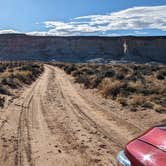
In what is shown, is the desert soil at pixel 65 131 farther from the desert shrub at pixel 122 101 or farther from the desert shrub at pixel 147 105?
the desert shrub at pixel 147 105

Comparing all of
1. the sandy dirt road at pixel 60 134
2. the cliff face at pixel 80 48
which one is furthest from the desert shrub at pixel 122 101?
the cliff face at pixel 80 48

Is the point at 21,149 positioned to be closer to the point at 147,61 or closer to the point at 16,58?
the point at 147,61

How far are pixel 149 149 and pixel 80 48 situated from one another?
102m

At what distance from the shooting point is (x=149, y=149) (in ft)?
12.6

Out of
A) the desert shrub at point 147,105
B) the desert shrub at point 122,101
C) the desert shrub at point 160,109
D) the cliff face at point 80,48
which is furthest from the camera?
the cliff face at point 80,48

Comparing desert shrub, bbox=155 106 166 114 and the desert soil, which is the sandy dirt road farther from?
desert shrub, bbox=155 106 166 114

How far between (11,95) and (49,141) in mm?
9181

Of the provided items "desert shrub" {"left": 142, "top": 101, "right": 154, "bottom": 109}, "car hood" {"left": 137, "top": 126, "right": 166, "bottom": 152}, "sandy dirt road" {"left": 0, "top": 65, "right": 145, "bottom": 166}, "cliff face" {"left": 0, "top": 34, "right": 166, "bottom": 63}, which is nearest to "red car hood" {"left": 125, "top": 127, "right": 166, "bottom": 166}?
"car hood" {"left": 137, "top": 126, "right": 166, "bottom": 152}

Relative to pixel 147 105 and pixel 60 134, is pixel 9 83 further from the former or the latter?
pixel 60 134

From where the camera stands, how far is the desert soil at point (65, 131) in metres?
7.25

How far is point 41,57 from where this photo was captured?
4114 inches

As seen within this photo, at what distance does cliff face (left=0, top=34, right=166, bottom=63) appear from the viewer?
4006 inches

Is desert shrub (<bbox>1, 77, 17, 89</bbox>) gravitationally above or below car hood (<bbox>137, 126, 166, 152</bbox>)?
below

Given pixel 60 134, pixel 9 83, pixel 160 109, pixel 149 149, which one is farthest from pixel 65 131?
pixel 9 83
